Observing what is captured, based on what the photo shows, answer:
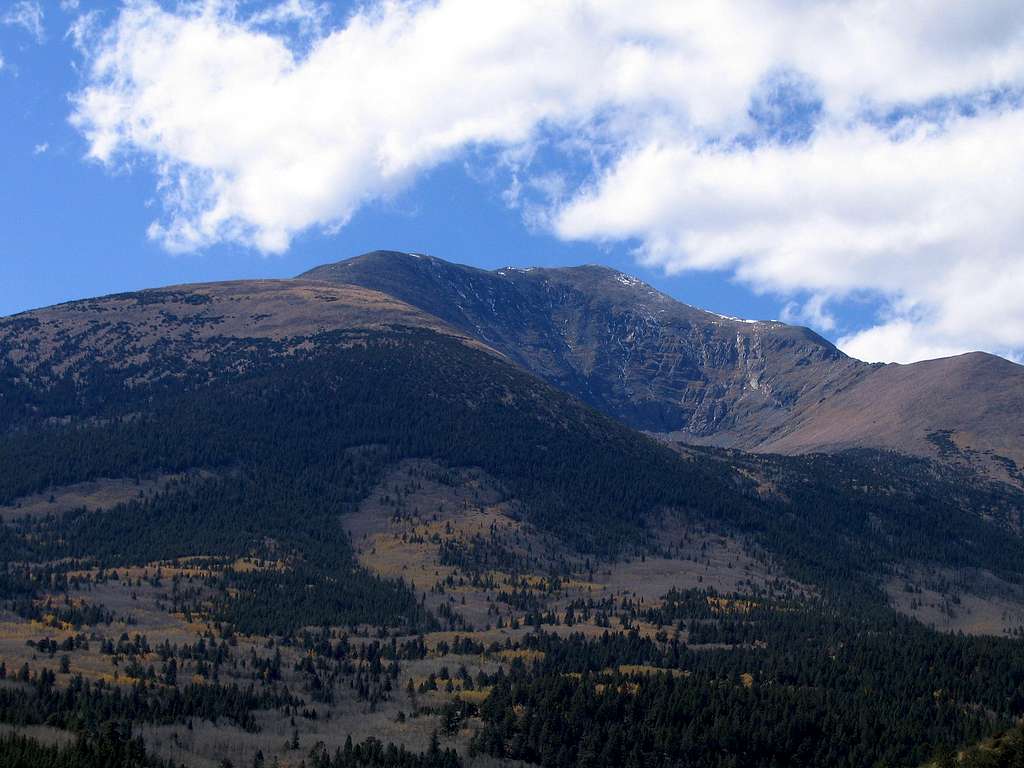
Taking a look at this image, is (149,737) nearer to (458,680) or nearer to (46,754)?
(46,754)

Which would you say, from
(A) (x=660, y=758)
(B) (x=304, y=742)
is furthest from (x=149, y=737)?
(A) (x=660, y=758)

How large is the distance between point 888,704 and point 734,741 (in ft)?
99.8

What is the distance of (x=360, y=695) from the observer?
607 ft

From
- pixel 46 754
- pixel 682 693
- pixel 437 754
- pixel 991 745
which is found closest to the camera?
pixel 46 754

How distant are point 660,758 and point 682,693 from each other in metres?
16.0

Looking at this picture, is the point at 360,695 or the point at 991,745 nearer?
the point at 991,745

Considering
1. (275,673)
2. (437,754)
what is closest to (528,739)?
(437,754)

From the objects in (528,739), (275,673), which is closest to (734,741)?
(528,739)

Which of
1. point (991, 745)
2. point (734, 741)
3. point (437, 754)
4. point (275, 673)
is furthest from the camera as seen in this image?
point (275, 673)

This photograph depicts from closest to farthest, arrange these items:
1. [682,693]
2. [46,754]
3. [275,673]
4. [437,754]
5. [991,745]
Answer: [46,754] < [991,745] < [437,754] < [682,693] < [275,673]

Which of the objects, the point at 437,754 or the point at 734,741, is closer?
the point at 437,754

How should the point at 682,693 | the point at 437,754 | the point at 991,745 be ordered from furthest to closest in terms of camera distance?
the point at 682,693
the point at 437,754
the point at 991,745

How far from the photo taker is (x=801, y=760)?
538 feet

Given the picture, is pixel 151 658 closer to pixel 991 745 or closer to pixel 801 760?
pixel 801 760
